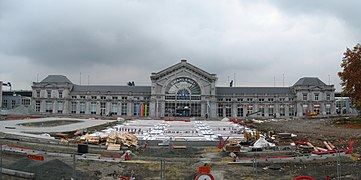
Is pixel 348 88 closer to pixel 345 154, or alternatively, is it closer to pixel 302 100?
pixel 345 154

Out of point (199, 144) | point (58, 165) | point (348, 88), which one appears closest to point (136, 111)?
point (348, 88)

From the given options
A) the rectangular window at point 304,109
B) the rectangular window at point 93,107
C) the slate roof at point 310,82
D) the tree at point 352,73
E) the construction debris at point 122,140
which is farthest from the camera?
the slate roof at point 310,82

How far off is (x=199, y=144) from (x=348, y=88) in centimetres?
3031

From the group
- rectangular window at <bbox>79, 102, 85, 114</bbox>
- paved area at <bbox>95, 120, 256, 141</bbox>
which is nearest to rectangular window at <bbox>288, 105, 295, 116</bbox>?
paved area at <bbox>95, 120, 256, 141</bbox>

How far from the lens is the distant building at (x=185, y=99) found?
78188 mm

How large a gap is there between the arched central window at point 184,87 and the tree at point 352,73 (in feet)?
131

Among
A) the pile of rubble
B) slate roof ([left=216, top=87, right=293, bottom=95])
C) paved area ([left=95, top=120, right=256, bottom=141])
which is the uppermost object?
slate roof ([left=216, top=87, right=293, bottom=95])

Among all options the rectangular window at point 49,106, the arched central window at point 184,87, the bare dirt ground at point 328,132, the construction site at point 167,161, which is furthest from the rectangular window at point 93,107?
the construction site at point 167,161

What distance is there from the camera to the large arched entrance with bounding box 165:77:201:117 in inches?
3061

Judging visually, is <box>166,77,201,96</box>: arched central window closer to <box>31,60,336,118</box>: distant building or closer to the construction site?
<box>31,60,336,118</box>: distant building

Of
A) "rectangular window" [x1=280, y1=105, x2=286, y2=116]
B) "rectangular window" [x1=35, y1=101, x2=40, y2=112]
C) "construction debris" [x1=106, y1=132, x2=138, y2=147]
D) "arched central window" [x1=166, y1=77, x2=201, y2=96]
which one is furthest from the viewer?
"rectangular window" [x1=35, y1=101, x2=40, y2=112]

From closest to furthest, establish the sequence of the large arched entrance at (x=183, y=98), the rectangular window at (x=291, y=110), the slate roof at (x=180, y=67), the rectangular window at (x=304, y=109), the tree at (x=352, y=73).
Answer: the tree at (x=352, y=73)
the large arched entrance at (x=183, y=98)
the slate roof at (x=180, y=67)
the rectangular window at (x=304, y=109)
the rectangular window at (x=291, y=110)

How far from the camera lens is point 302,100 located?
8012 centimetres

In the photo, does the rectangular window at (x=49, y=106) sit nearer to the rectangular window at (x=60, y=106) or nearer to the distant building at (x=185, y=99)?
the distant building at (x=185, y=99)
